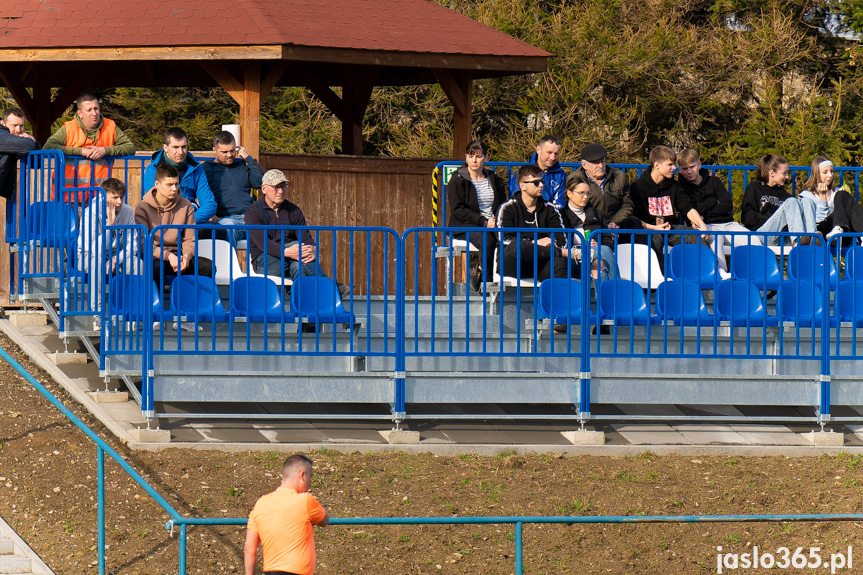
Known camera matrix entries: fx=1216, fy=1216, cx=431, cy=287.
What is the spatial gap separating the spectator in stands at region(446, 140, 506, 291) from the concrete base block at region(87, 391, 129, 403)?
10.4 ft

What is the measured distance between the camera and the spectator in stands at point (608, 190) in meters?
11.4

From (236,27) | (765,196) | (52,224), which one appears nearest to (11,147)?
(52,224)

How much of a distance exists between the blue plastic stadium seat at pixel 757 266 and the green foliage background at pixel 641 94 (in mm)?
10555

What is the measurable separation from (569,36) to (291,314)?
1377 cm

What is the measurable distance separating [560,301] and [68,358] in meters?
4.32

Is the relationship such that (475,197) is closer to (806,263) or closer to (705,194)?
(705,194)

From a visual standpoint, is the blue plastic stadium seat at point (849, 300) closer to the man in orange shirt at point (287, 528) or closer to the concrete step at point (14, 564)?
the man in orange shirt at point (287, 528)

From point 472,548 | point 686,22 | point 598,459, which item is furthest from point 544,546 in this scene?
point 686,22

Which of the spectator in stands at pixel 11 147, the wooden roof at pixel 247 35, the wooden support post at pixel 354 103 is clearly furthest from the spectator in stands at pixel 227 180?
the wooden support post at pixel 354 103

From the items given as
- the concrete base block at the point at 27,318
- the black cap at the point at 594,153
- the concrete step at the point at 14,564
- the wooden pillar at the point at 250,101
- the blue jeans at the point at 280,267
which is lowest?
the concrete step at the point at 14,564

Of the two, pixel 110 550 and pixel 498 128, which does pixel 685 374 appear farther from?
pixel 498 128

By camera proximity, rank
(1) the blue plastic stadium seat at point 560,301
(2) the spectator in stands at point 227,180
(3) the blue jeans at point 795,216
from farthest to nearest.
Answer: (3) the blue jeans at point 795,216 → (2) the spectator in stands at point 227,180 → (1) the blue plastic stadium seat at point 560,301

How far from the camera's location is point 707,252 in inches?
419

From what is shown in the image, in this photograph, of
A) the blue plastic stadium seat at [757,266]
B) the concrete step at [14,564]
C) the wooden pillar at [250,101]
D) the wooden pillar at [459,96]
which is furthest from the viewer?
the wooden pillar at [459,96]
